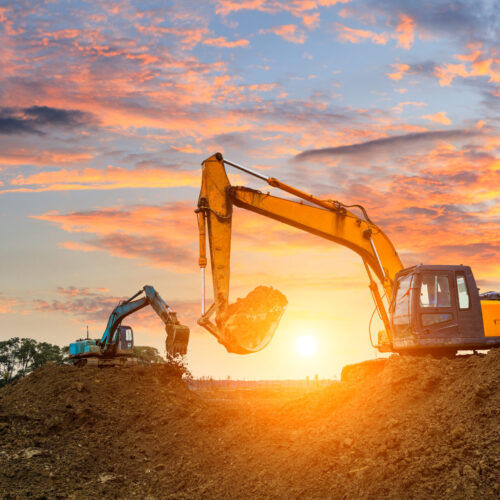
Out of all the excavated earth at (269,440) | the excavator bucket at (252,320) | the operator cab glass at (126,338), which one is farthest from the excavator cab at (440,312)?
the operator cab glass at (126,338)

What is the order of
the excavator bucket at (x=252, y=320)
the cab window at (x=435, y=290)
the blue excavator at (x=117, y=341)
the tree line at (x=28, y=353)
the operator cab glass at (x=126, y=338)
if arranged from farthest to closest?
the tree line at (x=28, y=353)
the operator cab glass at (x=126, y=338)
the blue excavator at (x=117, y=341)
the cab window at (x=435, y=290)
the excavator bucket at (x=252, y=320)

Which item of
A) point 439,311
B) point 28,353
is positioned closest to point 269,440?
point 439,311

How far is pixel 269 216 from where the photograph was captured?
1730 centimetres

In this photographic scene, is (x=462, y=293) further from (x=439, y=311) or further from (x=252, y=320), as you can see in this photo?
(x=252, y=320)

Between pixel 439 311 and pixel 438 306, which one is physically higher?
pixel 438 306

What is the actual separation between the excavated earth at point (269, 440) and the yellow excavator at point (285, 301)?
1.22 meters

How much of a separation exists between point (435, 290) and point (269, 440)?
221 inches

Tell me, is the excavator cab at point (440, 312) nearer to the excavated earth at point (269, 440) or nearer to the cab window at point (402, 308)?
the cab window at point (402, 308)

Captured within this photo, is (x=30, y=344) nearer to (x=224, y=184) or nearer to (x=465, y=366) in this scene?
(x=224, y=184)

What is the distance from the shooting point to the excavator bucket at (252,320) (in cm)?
1391

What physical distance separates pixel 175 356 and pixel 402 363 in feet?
31.2

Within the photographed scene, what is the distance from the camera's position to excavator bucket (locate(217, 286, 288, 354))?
13914 millimetres

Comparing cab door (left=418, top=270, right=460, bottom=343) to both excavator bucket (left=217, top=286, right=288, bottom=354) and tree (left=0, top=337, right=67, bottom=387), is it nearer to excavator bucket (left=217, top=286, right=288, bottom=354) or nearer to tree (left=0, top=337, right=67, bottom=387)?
excavator bucket (left=217, top=286, right=288, bottom=354)

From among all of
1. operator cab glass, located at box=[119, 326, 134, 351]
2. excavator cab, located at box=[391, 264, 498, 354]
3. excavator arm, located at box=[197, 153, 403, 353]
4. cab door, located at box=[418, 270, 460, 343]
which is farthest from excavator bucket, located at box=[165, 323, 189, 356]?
operator cab glass, located at box=[119, 326, 134, 351]
